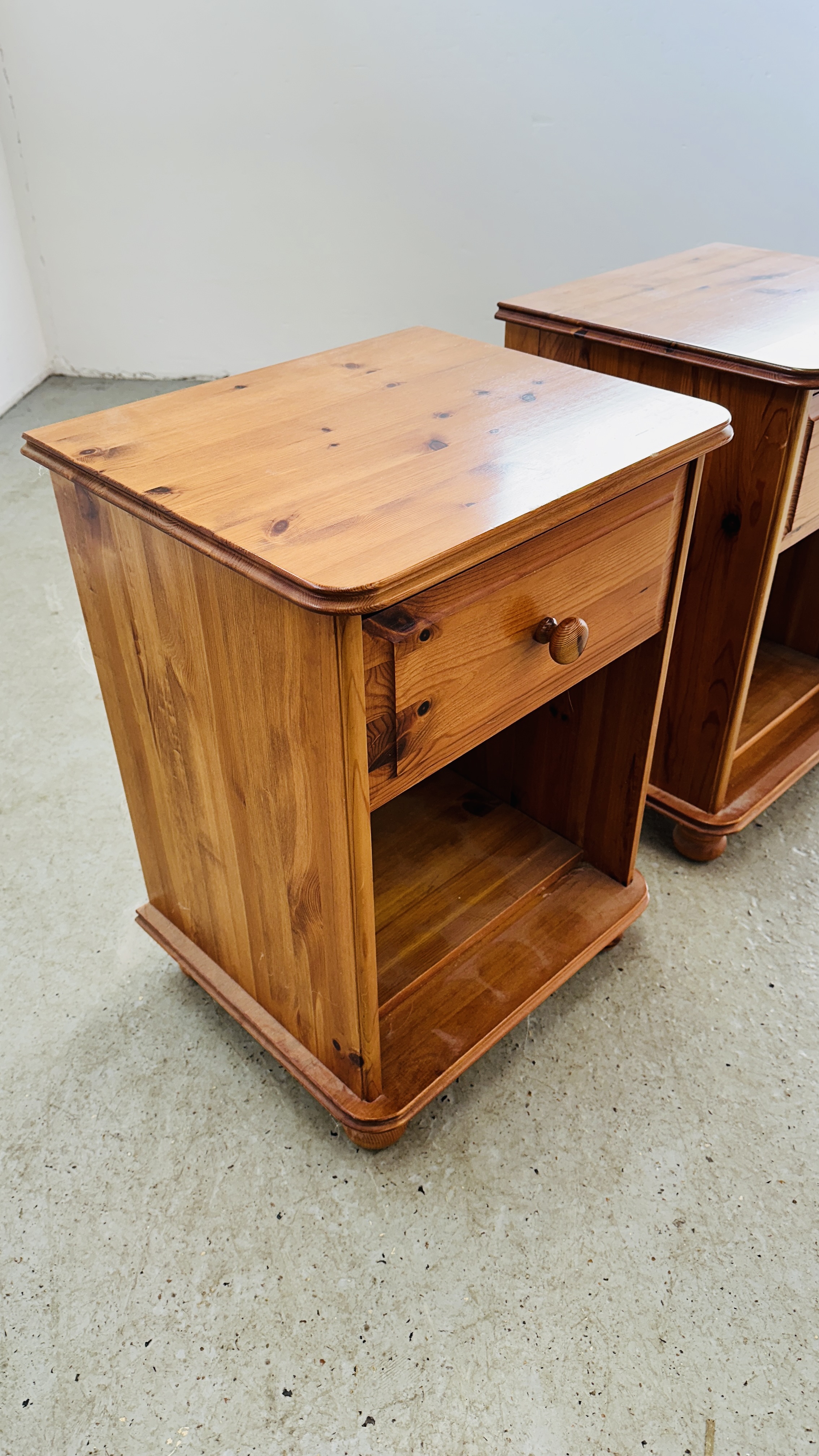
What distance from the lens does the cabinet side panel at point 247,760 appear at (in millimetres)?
817

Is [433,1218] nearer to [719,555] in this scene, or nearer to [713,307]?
[719,555]

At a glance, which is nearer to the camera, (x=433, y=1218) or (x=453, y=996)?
(x=433, y=1218)

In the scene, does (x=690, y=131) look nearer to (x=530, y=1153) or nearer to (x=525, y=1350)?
(x=530, y=1153)

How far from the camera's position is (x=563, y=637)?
902 mm

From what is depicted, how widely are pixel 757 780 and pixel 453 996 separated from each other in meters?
0.62

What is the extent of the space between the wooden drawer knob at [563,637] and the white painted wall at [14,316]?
2.44 m

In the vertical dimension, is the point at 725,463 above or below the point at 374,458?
below

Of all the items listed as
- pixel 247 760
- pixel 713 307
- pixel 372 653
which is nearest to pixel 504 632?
pixel 372 653

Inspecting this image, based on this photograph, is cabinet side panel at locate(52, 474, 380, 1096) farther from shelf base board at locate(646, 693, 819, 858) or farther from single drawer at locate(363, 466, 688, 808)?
shelf base board at locate(646, 693, 819, 858)

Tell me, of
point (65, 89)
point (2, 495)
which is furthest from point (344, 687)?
point (65, 89)

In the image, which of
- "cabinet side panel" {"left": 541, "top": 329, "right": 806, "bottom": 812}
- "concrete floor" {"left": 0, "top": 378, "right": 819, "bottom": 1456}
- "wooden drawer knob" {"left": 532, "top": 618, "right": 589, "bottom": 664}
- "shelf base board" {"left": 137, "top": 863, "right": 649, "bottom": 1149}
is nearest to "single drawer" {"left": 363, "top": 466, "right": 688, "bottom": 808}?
"wooden drawer knob" {"left": 532, "top": 618, "right": 589, "bottom": 664}

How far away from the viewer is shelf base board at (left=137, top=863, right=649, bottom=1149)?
42.3 inches

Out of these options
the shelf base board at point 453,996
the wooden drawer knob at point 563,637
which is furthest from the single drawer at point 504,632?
the shelf base board at point 453,996

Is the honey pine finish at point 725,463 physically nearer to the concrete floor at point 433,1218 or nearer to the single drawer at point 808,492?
the single drawer at point 808,492
